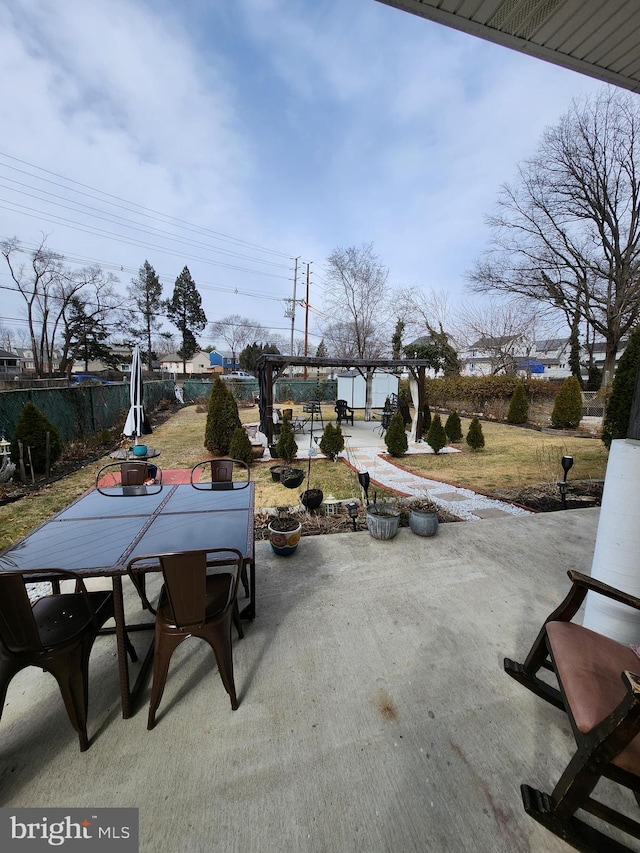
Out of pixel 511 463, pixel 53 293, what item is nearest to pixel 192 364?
pixel 53 293

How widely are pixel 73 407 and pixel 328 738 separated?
879 cm

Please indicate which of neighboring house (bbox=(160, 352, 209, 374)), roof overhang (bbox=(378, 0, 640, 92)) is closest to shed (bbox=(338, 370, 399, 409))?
roof overhang (bbox=(378, 0, 640, 92))

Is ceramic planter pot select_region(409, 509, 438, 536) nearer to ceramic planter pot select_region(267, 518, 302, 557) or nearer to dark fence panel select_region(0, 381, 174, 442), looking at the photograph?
ceramic planter pot select_region(267, 518, 302, 557)

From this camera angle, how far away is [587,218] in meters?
14.1

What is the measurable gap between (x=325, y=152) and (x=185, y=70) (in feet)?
18.9

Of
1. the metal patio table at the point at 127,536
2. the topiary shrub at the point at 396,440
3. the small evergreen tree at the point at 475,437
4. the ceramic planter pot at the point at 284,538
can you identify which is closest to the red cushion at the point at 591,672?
the metal patio table at the point at 127,536

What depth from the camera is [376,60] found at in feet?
11.7

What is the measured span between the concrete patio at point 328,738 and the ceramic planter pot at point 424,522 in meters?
0.95

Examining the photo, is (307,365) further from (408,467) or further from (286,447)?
(408,467)

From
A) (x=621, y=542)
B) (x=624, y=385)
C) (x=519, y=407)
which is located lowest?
(x=621, y=542)

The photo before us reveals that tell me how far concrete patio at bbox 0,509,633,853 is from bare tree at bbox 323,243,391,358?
2014 centimetres

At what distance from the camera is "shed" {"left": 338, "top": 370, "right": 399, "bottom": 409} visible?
46.0 ft

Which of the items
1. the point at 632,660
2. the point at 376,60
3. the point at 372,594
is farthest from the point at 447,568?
the point at 376,60

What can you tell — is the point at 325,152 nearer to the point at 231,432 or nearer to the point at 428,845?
the point at 231,432
